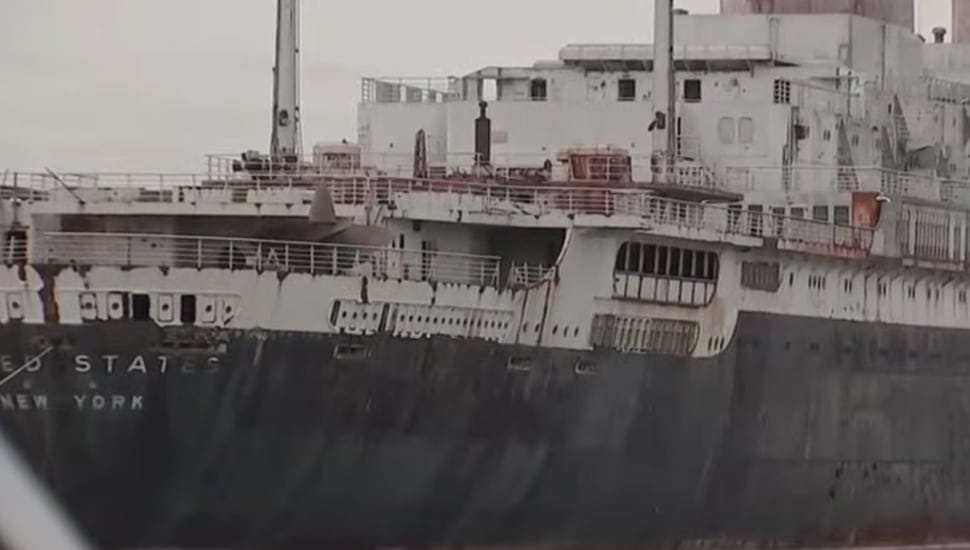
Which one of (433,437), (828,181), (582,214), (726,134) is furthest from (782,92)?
(433,437)

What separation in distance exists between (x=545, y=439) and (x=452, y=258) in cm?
328

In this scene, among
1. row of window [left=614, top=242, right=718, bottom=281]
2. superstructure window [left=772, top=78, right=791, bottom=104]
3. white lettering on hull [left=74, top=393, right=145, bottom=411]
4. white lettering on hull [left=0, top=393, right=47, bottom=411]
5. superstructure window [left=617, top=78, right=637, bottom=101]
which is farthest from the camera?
superstructure window [left=617, top=78, right=637, bottom=101]

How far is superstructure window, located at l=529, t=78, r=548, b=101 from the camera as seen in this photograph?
4012 cm

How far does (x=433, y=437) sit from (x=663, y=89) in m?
9.78

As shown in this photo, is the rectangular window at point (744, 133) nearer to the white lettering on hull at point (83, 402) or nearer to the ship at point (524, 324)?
the ship at point (524, 324)

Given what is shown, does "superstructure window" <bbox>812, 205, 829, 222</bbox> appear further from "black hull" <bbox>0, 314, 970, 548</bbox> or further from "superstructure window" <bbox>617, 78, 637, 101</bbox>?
"superstructure window" <bbox>617, 78, 637, 101</bbox>

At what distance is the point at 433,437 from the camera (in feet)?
90.7

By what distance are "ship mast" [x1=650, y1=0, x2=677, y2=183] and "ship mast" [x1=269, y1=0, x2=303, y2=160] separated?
6.74 meters

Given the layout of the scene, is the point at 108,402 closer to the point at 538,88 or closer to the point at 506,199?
the point at 506,199

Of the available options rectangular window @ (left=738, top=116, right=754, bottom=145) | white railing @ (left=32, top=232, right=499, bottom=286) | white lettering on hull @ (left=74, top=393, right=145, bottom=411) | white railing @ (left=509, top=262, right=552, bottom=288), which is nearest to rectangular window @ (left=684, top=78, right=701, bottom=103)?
rectangular window @ (left=738, top=116, right=754, bottom=145)

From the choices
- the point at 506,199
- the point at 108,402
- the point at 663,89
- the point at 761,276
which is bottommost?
the point at 108,402

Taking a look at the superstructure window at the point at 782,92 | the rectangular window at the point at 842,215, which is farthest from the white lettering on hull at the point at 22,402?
the superstructure window at the point at 782,92

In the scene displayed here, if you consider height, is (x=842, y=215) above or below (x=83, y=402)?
above

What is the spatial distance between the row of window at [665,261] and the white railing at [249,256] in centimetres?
266
